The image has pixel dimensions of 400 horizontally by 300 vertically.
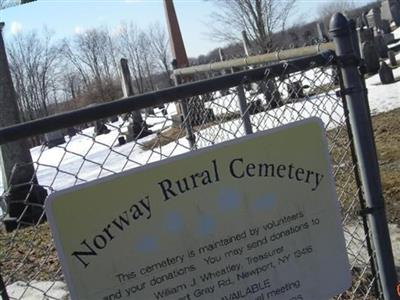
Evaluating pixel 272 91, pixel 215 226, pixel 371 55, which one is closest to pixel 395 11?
pixel 371 55

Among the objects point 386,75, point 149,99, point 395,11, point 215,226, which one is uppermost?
point 395,11

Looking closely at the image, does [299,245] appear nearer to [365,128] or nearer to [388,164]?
[365,128]

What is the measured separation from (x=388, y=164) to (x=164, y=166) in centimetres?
557

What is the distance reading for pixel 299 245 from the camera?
7.69 feet

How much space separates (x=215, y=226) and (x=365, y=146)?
2.84ft

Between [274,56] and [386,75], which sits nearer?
[274,56]

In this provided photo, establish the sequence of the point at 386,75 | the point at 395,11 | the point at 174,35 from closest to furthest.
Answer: the point at 386,75 < the point at 174,35 < the point at 395,11

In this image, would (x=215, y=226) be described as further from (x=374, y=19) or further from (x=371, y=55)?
(x=374, y=19)

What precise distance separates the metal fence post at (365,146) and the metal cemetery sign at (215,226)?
0.25 meters

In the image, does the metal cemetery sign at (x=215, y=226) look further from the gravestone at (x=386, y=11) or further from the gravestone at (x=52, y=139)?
the gravestone at (x=386, y=11)

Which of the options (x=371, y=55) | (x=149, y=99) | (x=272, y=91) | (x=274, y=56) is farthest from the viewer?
(x=371, y=55)

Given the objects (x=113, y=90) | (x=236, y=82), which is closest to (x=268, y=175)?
(x=236, y=82)

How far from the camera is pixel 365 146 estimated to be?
8.43 ft

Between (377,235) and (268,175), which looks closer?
(268,175)
